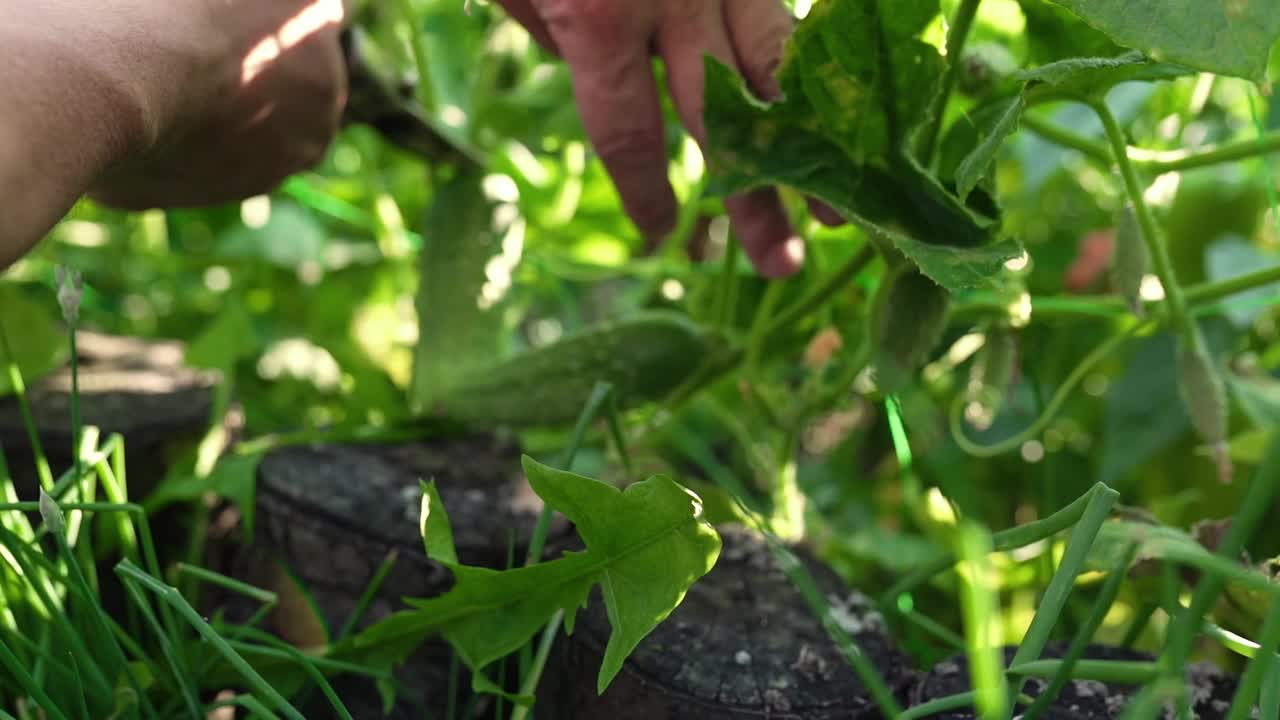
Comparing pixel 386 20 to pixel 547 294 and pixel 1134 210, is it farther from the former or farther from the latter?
pixel 1134 210

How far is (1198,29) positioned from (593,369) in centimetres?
44

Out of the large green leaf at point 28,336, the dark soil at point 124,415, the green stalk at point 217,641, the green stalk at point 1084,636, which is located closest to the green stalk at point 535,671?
the green stalk at point 217,641

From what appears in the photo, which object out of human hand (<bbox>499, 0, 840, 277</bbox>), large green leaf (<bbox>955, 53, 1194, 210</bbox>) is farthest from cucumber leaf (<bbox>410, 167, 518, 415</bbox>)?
large green leaf (<bbox>955, 53, 1194, 210</bbox>)

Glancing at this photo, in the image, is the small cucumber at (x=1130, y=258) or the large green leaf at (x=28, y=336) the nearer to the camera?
the small cucumber at (x=1130, y=258)

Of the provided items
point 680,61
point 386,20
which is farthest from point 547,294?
point 680,61

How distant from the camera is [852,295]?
80 cm

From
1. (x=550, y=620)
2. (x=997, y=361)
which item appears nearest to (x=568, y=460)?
(x=550, y=620)

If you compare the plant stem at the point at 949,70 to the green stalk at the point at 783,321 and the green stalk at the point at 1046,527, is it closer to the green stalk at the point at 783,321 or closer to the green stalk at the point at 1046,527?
the green stalk at the point at 783,321

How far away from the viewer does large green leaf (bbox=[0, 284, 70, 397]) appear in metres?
0.86

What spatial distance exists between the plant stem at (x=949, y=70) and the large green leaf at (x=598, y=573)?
23cm

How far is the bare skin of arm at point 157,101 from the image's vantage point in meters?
0.38

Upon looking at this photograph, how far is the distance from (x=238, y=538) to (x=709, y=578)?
36 cm

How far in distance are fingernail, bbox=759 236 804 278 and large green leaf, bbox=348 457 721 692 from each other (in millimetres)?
266

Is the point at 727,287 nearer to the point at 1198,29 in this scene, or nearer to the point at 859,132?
the point at 859,132
